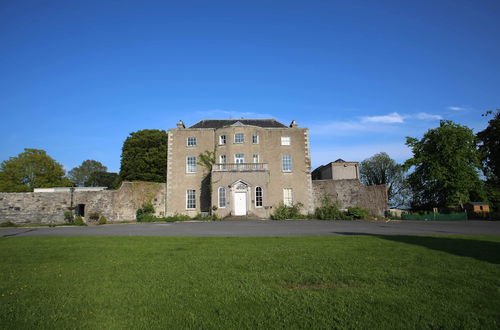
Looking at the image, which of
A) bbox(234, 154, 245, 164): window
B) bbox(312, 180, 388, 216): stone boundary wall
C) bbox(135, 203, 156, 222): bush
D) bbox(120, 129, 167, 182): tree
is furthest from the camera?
bbox(120, 129, 167, 182): tree

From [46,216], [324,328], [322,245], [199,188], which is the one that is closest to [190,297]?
[324,328]

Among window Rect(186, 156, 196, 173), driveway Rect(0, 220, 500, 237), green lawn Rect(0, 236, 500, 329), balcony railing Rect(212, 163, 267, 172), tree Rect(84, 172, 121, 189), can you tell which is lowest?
driveway Rect(0, 220, 500, 237)

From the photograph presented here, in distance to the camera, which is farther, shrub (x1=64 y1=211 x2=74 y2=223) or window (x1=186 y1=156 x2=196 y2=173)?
window (x1=186 y1=156 x2=196 y2=173)

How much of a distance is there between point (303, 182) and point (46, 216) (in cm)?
2543

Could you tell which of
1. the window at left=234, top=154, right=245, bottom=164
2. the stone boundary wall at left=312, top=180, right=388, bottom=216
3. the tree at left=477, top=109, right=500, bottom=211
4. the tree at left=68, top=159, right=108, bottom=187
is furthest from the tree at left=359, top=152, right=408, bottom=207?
→ the tree at left=68, top=159, right=108, bottom=187

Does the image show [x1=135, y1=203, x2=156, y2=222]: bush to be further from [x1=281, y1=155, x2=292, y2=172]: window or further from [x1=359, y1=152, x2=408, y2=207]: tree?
[x1=359, y1=152, x2=408, y2=207]: tree

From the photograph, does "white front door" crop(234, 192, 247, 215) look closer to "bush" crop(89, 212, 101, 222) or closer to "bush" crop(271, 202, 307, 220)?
"bush" crop(271, 202, 307, 220)

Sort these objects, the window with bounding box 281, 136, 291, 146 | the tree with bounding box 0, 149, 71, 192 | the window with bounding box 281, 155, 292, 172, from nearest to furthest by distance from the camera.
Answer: the window with bounding box 281, 155, 292, 172 → the window with bounding box 281, 136, 291, 146 → the tree with bounding box 0, 149, 71, 192

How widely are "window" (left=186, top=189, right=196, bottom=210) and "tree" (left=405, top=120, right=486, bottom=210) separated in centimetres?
2485

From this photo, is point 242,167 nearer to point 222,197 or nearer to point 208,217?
point 222,197

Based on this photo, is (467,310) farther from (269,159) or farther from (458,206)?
(458,206)

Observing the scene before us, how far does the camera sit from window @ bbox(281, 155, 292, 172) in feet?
105

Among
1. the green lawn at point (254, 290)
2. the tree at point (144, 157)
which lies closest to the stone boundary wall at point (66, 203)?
the tree at point (144, 157)

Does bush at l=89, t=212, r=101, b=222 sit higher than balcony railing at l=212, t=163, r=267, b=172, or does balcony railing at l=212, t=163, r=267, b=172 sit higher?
balcony railing at l=212, t=163, r=267, b=172
